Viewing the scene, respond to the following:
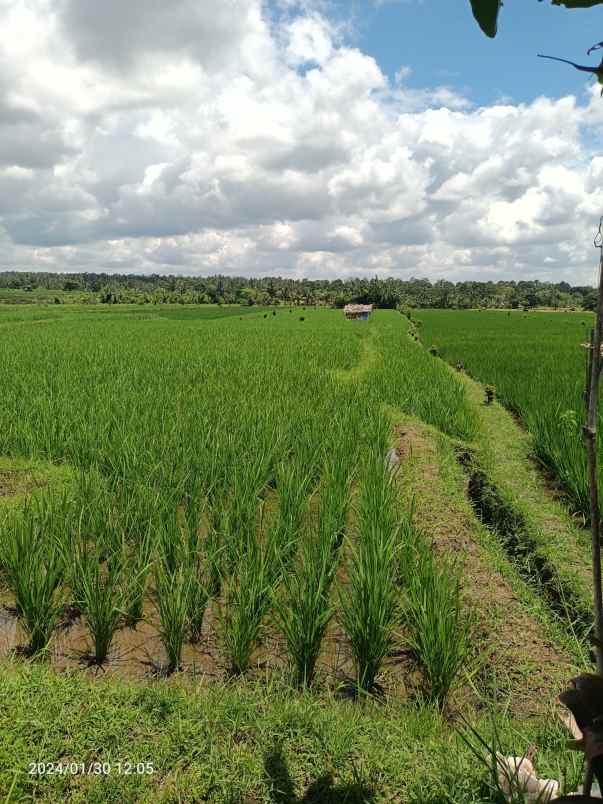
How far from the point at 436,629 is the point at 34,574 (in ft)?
6.62

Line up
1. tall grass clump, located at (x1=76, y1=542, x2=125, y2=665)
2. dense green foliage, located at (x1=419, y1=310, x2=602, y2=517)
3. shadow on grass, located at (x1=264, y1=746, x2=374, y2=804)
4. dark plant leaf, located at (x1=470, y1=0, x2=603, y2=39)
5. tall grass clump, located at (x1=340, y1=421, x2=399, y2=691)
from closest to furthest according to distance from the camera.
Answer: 1. dark plant leaf, located at (x1=470, y1=0, x2=603, y2=39)
2. shadow on grass, located at (x1=264, y1=746, x2=374, y2=804)
3. tall grass clump, located at (x1=340, y1=421, x2=399, y2=691)
4. tall grass clump, located at (x1=76, y1=542, x2=125, y2=665)
5. dense green foliage, located at (x1=419, y1=310, x2=602, y2=517)

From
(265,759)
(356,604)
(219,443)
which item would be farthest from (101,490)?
(265,759)

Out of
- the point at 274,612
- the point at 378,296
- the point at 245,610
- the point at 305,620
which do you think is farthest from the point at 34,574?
the point at 378,296

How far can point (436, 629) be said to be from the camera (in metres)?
2.25

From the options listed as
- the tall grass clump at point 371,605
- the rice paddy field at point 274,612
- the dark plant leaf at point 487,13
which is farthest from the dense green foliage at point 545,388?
the dark plant leaf at point 487,13

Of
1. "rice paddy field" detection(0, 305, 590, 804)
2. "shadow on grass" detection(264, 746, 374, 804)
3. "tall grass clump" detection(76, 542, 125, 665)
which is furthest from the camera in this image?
"tall grass clump" detection(76, 542, 125, 665)

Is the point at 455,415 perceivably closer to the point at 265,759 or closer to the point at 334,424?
the point at 334,424

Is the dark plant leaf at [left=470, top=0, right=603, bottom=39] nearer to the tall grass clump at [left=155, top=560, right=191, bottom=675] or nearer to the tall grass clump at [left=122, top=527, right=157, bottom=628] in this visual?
the tall grass clump at [left=155, top=560, right=191, bottom=675]

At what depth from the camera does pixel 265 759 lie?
170 cm

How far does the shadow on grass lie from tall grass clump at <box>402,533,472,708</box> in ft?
1.71

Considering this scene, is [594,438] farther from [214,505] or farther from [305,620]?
[214,505]

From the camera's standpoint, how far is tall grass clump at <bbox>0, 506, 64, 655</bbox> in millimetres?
2494

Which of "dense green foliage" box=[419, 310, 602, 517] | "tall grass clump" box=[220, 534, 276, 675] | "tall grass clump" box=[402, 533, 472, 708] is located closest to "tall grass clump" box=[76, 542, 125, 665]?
"tall grass clump" box=[220, 534, 276, 675]

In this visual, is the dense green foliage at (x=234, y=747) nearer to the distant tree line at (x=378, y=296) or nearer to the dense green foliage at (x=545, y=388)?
the dense green foliage at (x=545, y=388)
